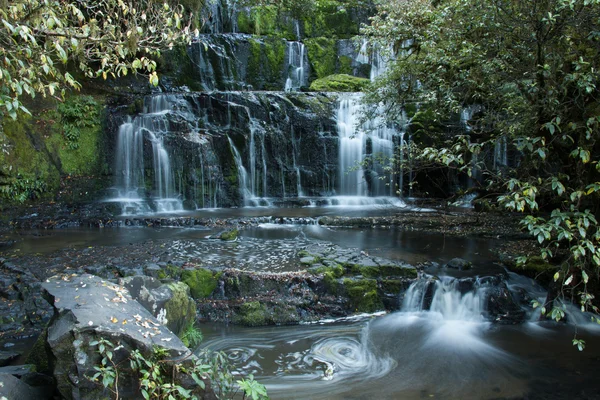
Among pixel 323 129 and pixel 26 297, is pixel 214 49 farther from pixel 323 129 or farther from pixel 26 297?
pixel 26 297

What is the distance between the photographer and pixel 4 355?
4930mm

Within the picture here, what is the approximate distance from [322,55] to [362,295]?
685 inches

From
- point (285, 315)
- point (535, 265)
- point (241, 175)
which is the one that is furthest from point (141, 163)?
point (535, 265)

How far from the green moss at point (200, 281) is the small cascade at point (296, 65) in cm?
1579

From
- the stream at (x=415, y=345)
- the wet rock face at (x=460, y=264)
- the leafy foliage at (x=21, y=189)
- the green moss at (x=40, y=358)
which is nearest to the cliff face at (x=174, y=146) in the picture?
the leafy foliage at (x=21, y=189)

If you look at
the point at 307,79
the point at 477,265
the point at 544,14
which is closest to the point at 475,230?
the point at 477,265

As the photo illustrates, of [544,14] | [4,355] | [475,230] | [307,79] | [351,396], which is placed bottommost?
[351,396]

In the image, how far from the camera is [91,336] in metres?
3.55

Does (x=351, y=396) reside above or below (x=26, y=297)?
below

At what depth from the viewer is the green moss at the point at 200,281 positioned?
670 centimetres

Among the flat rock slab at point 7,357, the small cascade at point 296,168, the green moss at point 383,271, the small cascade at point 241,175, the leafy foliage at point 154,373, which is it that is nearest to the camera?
the leafy foliage at point 154,373

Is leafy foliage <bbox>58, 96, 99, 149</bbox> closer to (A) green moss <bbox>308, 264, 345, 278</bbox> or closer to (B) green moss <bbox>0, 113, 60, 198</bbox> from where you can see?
(B) green moss <bbox>0, 113, 60, 198</bbox>

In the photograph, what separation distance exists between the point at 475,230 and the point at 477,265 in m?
2.78

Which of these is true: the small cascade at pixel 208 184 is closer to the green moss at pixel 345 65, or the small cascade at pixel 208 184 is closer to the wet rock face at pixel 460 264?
the wet rock face at pixel 460 264
